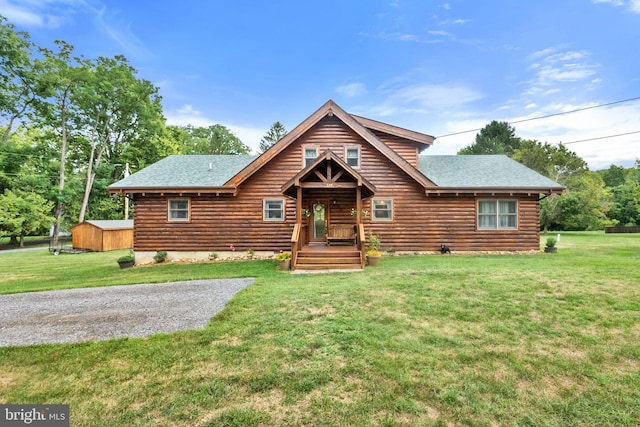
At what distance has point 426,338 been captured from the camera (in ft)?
13.6

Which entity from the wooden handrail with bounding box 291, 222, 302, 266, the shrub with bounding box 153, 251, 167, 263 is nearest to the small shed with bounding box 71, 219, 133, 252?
the shrub with bounding box 153, 251, 167, 263

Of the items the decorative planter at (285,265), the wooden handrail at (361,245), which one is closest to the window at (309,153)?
the wooden handrail at (361,245)

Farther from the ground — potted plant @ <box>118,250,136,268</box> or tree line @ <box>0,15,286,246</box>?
tree line @ <box>0,15,286,246</box>

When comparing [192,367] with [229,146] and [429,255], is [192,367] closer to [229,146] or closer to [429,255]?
[429,255]

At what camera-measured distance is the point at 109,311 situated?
18.8 ft

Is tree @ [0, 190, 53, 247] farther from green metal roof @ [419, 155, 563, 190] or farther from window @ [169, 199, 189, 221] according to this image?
green metal roof @ [419, 155, 563, 190]

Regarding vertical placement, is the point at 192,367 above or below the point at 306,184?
below

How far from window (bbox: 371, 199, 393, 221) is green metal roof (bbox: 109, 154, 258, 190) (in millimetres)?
7544

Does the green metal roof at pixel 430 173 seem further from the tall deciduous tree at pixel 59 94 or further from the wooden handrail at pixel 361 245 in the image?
the tall deciduous tree at pixel 59 94

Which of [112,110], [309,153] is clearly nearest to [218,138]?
[112,110]

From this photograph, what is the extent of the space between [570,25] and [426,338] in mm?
23092

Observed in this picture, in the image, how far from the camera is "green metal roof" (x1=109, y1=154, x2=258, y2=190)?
42.6ft

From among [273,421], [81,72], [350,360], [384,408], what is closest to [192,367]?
[273,421]

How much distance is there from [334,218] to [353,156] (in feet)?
10.6
